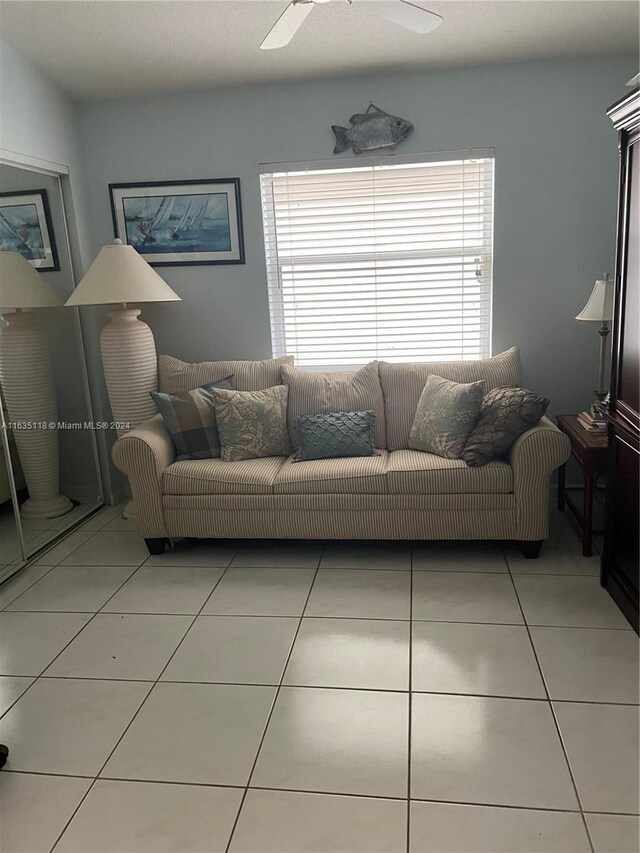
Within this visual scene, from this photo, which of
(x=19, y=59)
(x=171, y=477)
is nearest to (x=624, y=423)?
(x=171, y=477)

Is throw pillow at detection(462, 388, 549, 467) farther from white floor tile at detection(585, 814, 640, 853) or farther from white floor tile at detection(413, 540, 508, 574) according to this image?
white floor tile at detection(585, 814, 640, 853)

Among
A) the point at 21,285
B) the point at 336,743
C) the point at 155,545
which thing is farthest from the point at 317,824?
the point at 21,285

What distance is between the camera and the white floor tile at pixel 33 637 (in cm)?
245

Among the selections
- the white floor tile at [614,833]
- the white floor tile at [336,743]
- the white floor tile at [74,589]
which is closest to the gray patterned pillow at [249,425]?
the white floor tile at [74,589]

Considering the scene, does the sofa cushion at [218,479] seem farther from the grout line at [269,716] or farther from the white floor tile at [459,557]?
the white floor tile at [459,557]

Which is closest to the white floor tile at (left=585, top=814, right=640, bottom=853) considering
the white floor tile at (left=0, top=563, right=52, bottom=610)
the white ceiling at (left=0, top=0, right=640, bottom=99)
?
the white floor tile at (left=0, top=563, right=52, bottom=610)

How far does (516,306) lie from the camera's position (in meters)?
3.79

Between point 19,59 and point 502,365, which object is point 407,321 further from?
point 19,59

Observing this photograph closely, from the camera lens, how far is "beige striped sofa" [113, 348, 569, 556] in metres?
3.02

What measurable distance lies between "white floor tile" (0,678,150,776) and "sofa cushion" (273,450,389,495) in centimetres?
121

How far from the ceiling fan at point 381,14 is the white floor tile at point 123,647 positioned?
7.77 feet

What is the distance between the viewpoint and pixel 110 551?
11.3ft

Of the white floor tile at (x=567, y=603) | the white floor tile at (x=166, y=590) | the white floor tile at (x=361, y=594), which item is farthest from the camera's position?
the white floor tile at (x=166, y=590)

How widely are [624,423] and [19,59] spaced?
351cm
